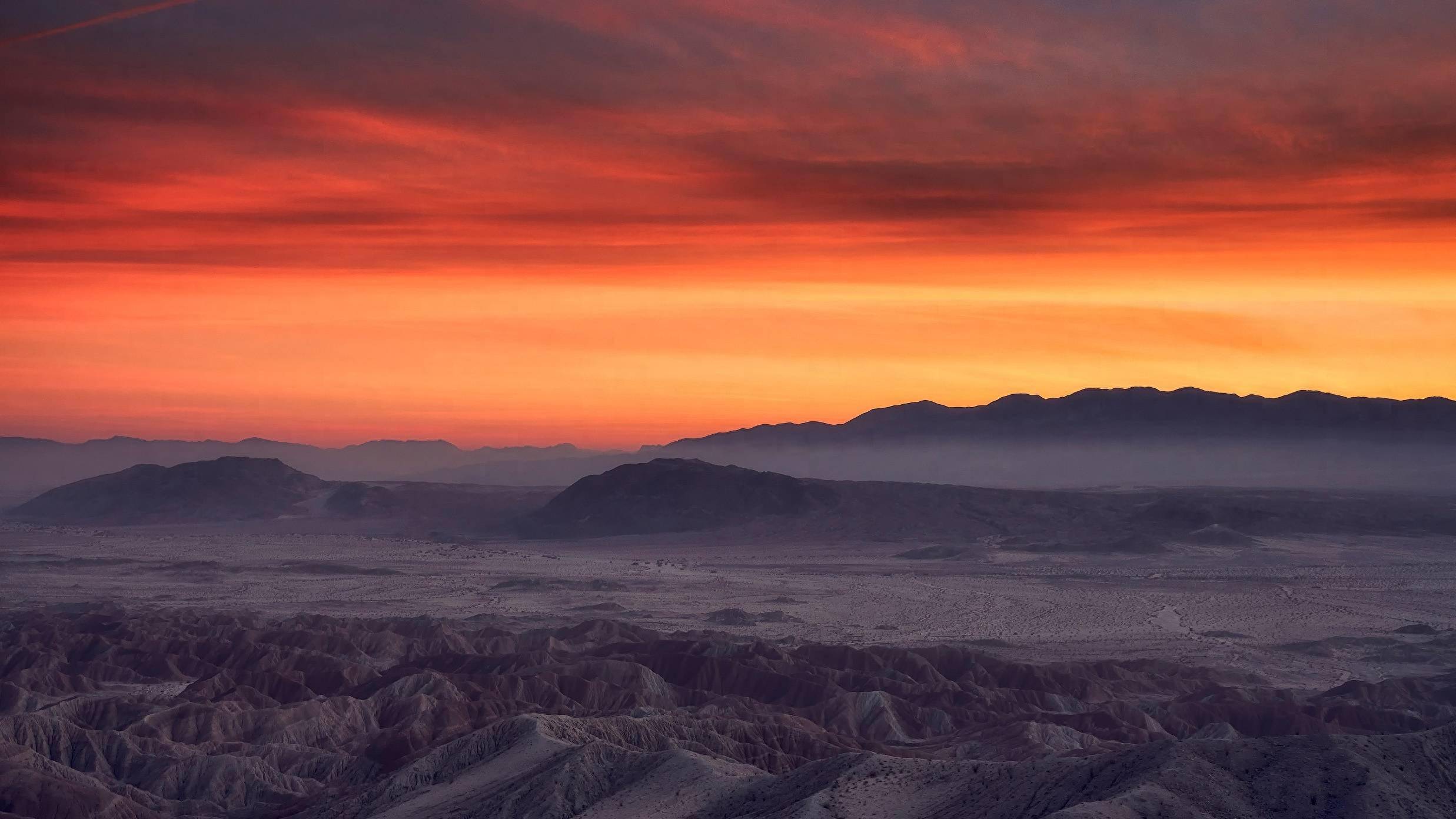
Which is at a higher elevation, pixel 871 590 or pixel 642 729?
pixel 871 590

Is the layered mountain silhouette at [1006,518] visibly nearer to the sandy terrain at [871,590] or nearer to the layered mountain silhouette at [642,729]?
the sandy terrain at [871,590]

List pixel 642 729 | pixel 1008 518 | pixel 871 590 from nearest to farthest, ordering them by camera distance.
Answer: pixel 642 729, pixel 871 590, pixel 1008 518

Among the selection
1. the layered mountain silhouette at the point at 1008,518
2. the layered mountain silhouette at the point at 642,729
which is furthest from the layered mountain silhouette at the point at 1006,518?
the layered mountain silhouette at the point at 642,729

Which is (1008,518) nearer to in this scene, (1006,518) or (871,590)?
(1006,518)

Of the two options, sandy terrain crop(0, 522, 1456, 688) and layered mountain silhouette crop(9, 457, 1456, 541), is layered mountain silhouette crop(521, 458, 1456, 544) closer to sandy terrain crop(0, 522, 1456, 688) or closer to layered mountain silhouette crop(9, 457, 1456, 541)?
layered mountain silhouette crop(9, 457, 1456, 541)

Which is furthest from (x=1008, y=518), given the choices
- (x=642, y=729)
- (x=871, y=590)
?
(x=642, y=729)
